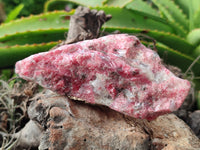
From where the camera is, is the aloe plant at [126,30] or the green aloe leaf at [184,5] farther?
the green aloe leaf at [184,5]

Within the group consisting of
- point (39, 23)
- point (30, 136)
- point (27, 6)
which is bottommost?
point (27, 6)

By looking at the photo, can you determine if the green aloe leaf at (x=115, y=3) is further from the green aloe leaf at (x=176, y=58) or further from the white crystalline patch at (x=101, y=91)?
the white crystalline patch at (x=101, y=91)

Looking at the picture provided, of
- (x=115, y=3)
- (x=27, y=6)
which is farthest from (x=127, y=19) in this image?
(x=27, y=6)

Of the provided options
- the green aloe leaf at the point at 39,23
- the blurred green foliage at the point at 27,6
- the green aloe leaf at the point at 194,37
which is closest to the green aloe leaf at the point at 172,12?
the green aloe leaf at the point at 194,37

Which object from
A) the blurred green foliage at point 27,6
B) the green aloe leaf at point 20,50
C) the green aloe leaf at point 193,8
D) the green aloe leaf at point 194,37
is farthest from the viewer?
the blurred green foliage at point 27,6

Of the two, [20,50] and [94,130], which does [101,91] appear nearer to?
[94,130]

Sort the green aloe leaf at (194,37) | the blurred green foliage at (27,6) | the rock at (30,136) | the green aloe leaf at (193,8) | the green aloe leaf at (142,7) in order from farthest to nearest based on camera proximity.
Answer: the blurred green foliage at (27,6)
the green aloe leaf at (142,7)
the green aloe leaf at (193,8)
the green aloe leaf at (194,37)
the rock at (30,136)
